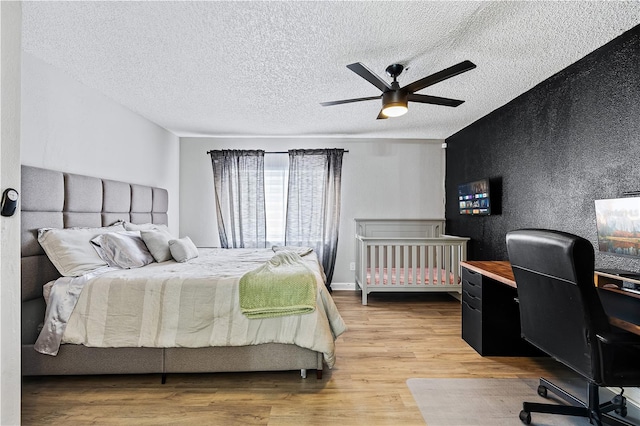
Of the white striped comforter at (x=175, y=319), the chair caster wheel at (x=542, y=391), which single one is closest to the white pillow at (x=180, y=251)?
the white striped comforter at (x=175, y=319)

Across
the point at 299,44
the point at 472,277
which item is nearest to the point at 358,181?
the point at 472,277

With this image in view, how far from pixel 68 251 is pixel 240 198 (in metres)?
2.60

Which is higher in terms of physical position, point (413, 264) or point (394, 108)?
point (394, 108)

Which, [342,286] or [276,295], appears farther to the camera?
[342,286]

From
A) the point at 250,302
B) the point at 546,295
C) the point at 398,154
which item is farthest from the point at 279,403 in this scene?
the point at 398,154

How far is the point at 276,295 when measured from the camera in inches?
85.8

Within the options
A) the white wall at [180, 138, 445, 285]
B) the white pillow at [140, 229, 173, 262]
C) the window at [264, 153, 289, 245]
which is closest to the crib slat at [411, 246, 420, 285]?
the white wall at [180, 138, 445, 285]

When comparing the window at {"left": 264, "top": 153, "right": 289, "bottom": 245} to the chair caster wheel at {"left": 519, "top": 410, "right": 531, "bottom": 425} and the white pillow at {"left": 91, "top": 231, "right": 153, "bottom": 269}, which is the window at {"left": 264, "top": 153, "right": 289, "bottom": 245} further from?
the chair caster wheel at {"left": 519, "top": 410, "right": 531, "bottom": 425}

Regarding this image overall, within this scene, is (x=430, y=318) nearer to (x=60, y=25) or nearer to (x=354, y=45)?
(x=354, y=45)

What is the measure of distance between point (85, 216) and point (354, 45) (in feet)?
8.44

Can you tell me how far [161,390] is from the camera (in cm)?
212

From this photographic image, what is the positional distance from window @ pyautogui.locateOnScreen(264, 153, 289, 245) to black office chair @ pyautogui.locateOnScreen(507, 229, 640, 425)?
139 inches

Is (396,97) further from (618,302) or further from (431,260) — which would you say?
(431,260)

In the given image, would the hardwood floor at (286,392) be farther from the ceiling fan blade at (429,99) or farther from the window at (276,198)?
the window at (276,198)
